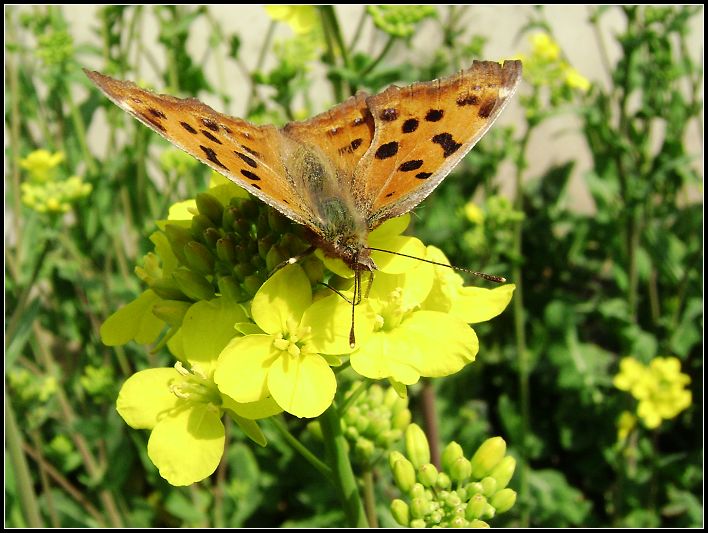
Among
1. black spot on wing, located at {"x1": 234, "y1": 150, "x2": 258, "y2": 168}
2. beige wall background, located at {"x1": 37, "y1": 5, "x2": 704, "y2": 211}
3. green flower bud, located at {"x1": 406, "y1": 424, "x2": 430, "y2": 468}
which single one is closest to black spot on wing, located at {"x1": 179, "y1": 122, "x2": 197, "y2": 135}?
black spot on wing, located at {"x1": 234, "y1": 150, "x2": 258, "y2": 168}

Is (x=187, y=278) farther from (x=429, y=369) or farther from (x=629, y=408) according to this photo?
(x=629, y=408)

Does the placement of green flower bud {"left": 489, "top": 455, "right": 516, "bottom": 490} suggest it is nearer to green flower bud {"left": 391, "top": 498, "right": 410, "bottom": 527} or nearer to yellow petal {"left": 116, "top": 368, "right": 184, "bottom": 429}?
green flower bud {"left": 391, "top": 498, "right": 410, "bottom": 527}

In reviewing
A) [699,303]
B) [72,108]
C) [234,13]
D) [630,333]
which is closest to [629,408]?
[630,333]

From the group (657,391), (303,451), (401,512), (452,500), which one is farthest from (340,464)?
(657,391)

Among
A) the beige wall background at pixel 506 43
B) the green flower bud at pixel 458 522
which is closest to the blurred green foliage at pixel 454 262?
the beige wall background at pixel 506 43

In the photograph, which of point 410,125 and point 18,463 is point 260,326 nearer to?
point 410,125
